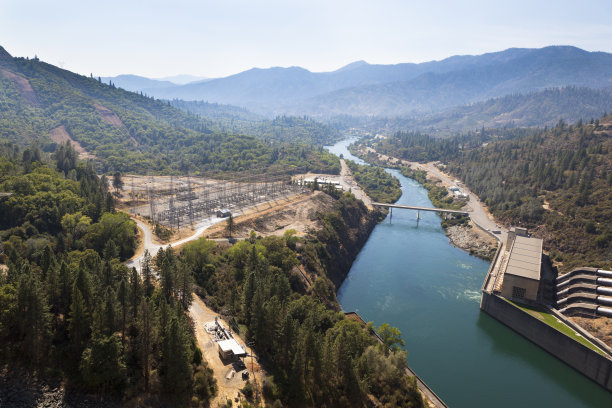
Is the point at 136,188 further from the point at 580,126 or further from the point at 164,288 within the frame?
the point at 580,126

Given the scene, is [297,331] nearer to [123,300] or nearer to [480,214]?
[123,300]

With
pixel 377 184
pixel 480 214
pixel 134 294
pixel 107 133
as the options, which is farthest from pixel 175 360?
pixel 107 133

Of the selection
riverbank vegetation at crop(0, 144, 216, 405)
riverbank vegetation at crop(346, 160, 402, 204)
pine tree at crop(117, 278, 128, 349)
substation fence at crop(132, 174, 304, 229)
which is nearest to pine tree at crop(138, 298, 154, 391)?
riverbank vegetation at crop(0, 144, 216, 405)

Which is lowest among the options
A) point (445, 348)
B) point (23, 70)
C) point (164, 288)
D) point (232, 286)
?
point (445, 348)

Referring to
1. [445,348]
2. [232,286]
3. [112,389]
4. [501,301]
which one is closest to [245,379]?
[112,389]

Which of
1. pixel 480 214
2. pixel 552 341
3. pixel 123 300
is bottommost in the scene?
pixel 552 341

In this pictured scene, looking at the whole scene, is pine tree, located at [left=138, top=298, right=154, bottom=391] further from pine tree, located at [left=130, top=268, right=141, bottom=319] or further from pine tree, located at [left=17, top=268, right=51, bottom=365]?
pine tree, located at [left=17, top=268, right=51, bottom=365]

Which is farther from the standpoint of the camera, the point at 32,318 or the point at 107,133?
the point at 107,133
